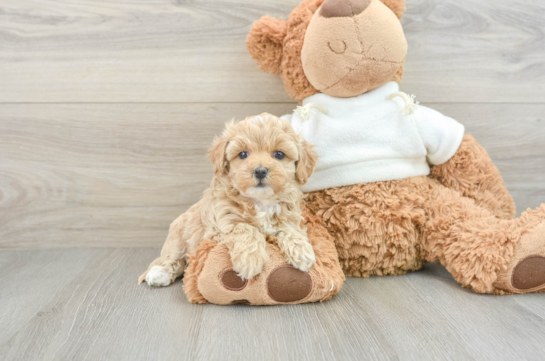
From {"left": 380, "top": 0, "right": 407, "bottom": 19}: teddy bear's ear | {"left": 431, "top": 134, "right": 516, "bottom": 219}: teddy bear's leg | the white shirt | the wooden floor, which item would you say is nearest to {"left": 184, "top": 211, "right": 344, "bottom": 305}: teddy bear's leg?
the white shirt

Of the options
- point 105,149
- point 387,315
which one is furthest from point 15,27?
point 387,315

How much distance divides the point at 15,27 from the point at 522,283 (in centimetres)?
196

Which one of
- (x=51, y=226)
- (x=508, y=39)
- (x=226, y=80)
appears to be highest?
(x=508, y=39)

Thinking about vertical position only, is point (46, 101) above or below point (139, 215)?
above

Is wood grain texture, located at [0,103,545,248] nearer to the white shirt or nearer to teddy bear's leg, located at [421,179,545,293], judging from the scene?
the white shirt

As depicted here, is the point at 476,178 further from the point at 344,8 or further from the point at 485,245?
the point at 344,8

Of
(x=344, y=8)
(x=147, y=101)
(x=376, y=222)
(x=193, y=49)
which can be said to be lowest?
(x=376, y=222)

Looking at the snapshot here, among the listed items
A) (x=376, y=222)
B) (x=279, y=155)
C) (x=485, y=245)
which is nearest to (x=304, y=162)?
(x=279, y=155)

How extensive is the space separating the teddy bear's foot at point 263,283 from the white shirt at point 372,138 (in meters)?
0.34

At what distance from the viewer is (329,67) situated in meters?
1.23

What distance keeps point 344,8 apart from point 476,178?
0.71 meters

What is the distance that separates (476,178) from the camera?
133cm

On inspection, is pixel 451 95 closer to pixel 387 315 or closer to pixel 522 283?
pixel 522 283

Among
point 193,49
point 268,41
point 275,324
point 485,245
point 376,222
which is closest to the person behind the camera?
point 275,324
